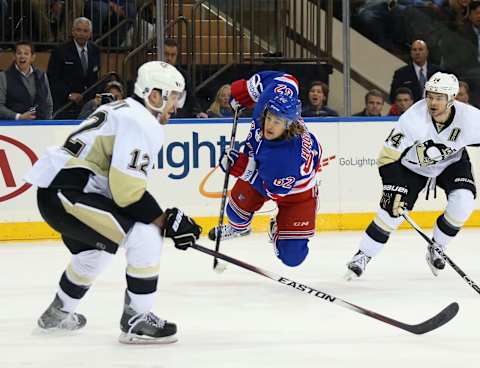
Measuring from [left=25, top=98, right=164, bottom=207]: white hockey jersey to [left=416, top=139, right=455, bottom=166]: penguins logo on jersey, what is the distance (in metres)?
1.89

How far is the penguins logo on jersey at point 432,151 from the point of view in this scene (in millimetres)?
5316

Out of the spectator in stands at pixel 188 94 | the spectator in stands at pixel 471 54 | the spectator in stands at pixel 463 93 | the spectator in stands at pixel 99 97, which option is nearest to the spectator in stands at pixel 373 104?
the spectator in stands at pixel 463 93

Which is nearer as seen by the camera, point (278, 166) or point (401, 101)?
point (278, 166)

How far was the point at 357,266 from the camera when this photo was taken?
5.42 m

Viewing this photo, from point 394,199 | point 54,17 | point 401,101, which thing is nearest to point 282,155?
point 394,199

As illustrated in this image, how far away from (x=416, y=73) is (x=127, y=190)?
434 centimetres

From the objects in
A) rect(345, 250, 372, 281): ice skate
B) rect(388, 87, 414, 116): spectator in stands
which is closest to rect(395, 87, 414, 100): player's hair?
rect(388, 87, 414, 116): spectator in stands

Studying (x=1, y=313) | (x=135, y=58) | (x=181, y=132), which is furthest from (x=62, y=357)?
(x=135, y=58)

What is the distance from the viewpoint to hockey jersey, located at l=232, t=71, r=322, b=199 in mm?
4980

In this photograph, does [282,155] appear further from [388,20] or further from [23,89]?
[388,20]

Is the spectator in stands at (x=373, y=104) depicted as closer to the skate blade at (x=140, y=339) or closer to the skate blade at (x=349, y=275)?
the skate blade at (x=349, y=275)

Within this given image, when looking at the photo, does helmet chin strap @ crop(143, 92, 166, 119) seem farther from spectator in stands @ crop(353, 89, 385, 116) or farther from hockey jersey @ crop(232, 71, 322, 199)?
spectator in stands @ crop(353, 89, 385, 116)

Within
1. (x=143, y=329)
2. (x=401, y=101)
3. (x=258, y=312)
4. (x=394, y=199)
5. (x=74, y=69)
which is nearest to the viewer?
(x=143, y=329)

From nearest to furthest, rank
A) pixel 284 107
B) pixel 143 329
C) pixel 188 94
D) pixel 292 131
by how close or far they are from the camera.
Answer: pixel 143 329 < pixel 284 107 < pixel 292 131 < pixel 188 94
